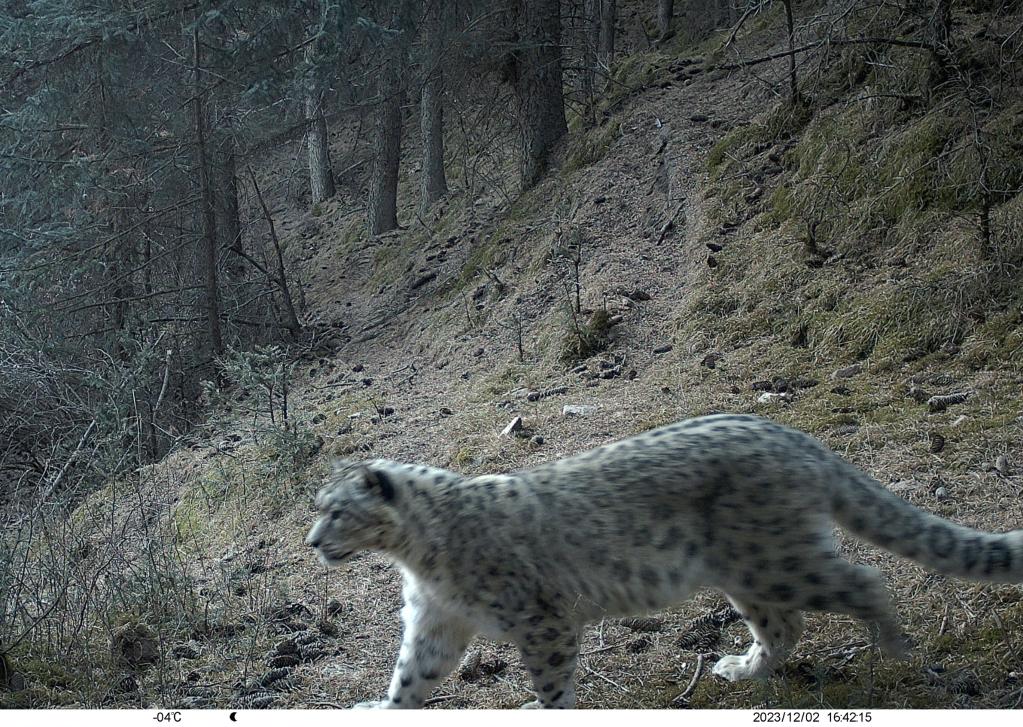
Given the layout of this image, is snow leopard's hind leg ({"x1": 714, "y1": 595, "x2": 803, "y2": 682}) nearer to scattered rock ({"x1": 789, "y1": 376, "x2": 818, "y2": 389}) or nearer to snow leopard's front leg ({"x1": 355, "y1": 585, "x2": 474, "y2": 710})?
snow leopard's front leg ({"x1": 355, "y1": 585, "x2": 474, "y2": 710})

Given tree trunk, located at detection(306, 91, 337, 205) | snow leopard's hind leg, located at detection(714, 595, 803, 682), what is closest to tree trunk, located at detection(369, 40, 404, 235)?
tree trunk, located at detection(306, 91, 337, 205)

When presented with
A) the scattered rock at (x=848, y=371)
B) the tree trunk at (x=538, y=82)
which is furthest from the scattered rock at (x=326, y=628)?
the tree trunk at (x=538, y=82)

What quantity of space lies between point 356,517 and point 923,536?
8.47ft

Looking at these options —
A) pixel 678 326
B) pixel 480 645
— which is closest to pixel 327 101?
pixel 678 326

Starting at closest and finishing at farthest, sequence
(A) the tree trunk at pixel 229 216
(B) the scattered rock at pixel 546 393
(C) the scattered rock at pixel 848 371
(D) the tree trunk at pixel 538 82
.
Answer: (C) the scattered rock at pixel 848 371 < (B) the scattered rock at pixel 546 393 < (D) the tree trunk at pixel 538 82 < (A) the tree trunk at pixel 229 216

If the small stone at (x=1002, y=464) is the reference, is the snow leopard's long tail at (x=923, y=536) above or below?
above

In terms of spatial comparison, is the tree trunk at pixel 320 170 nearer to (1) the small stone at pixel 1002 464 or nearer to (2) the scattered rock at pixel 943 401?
(2) the scattered rock at pixel 943 401

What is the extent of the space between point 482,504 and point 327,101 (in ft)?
43.6

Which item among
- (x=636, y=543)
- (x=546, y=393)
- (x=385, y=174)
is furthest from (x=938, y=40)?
(x=385, y=174)

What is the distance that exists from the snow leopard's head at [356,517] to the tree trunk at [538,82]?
39.0 feet

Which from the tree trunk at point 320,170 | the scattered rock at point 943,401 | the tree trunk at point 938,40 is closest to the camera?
the scattered rock at point 943,401

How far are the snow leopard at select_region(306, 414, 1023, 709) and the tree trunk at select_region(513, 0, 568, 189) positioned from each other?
1184 cm

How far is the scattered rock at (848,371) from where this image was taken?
29.6 ft

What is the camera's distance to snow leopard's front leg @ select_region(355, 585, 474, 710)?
5.01 meters
